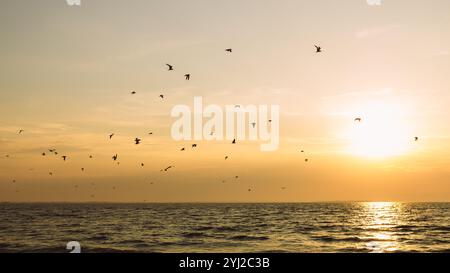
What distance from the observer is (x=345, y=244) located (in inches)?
1619

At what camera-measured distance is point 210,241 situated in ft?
142
